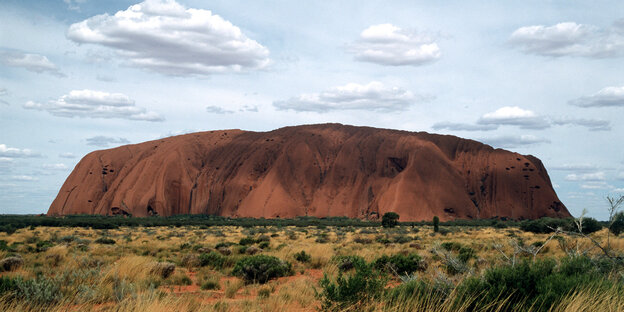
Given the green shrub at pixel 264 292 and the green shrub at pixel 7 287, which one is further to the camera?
the green shrub at pixel 264 292

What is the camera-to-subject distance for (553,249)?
19.3 m

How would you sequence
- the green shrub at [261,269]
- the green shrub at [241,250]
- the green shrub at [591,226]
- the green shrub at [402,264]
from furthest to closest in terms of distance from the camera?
1. the green shrub at [591,226]
2. the green shrub at [241,250]
3. the green shrub at [402,264]
4. the green shrub at [261,269]

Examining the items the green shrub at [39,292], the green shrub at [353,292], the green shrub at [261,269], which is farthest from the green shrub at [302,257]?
the green shrub at [39,292]

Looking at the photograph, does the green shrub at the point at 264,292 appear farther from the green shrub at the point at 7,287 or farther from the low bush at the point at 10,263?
the low bush at the point at 10,263

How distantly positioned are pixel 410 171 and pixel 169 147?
6015cm

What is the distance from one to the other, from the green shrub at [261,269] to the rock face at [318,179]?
230 ft

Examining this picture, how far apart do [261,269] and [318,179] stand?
3404 inches

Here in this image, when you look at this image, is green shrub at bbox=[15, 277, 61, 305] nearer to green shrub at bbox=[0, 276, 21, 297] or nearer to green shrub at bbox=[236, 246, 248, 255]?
green shrub at bbox=[0, 276, 21, 297]

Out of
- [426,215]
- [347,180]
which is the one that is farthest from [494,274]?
[347,180]

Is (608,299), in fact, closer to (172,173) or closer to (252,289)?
(252,289)

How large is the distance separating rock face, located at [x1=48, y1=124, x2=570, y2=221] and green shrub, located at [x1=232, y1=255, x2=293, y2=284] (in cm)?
7005

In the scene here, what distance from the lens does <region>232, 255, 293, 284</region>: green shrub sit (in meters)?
13.1

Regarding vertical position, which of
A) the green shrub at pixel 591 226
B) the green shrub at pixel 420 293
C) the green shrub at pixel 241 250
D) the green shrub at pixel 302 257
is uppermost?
the green shrub at pixel 420 293

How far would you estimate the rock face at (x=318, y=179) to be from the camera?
8950 cm
